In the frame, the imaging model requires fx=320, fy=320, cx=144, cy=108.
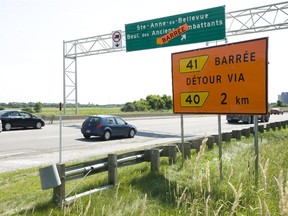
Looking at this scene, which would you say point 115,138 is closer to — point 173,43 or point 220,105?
point 173,43

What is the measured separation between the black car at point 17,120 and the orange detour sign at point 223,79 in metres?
18.3

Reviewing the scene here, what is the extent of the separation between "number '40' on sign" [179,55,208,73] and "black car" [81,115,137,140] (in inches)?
420

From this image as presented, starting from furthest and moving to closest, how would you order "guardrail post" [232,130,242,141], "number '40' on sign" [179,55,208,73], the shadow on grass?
"guardrail post" [232,130,242,141] < "number '40' on sign" [179,55,208,73] < the shadow on grass

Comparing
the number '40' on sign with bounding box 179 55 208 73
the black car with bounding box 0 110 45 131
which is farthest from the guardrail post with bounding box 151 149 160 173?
the black car with bounding box 0 110 45 131

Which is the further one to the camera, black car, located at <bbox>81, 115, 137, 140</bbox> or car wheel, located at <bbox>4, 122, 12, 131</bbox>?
car wheel, located at <bbox>4, 122, 12, 131</bbox>

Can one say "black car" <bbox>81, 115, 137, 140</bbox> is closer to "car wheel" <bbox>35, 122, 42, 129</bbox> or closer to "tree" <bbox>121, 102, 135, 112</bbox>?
"car wheel" <bbox>35, 122, 42, 129</bbox>

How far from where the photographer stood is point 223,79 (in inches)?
250

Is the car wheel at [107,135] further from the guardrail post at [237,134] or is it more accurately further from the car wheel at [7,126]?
the car wheel at [7,126]

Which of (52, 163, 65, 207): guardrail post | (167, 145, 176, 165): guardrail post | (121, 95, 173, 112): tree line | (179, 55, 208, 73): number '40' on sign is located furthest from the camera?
(121, 95, 173, 112): tree line

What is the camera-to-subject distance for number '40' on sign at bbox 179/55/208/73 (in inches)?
264

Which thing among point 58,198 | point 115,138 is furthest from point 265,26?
point 58,198

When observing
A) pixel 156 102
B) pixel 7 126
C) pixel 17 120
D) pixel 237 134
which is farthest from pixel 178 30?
pixel 156 102

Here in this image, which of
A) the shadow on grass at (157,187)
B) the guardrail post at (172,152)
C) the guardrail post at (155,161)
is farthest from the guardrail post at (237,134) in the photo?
the shadow on grass at (157,187)

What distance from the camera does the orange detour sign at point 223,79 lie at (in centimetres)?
574
